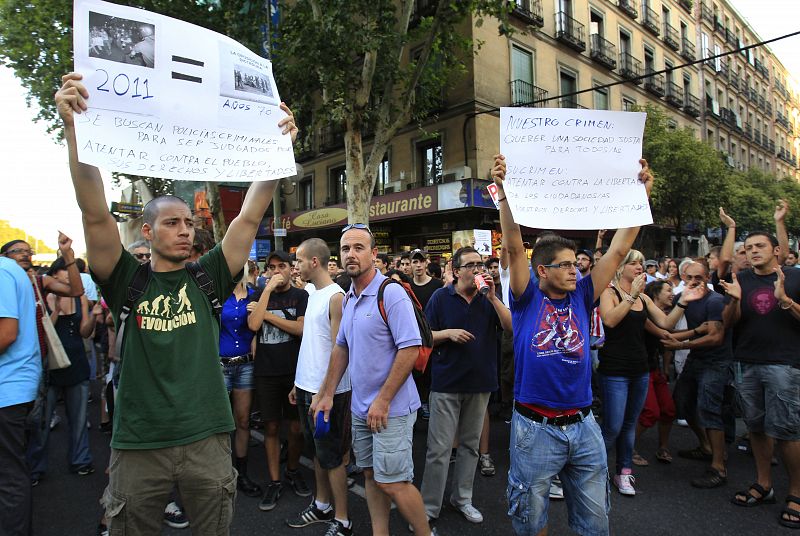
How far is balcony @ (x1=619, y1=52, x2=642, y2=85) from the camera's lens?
21.9 metres

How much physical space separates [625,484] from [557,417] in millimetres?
2115

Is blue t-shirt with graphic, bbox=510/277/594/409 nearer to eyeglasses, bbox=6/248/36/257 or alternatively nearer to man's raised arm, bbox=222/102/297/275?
man's raised arm, bbox=222/102/297/275

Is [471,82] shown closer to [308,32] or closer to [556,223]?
[308,32]

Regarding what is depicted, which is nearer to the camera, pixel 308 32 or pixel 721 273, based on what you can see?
pixel 721 273

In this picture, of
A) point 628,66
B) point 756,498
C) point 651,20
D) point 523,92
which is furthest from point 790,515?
point 651,20

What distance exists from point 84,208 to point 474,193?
13215mm

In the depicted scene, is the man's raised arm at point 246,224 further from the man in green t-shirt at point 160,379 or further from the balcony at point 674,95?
the balcony at point 674,95

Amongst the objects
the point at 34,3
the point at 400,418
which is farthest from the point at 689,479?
the point at 34,3

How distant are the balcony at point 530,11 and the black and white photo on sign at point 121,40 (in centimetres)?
1650

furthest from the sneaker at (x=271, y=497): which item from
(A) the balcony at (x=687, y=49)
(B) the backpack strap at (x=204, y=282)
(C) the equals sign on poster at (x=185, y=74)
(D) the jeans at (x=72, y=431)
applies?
(A) the balcony at (x=687, y=49)

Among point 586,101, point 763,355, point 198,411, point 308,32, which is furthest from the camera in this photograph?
point 586,101

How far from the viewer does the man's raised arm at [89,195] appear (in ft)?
5.84

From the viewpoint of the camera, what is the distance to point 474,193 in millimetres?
14367

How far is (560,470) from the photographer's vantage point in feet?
8.32
